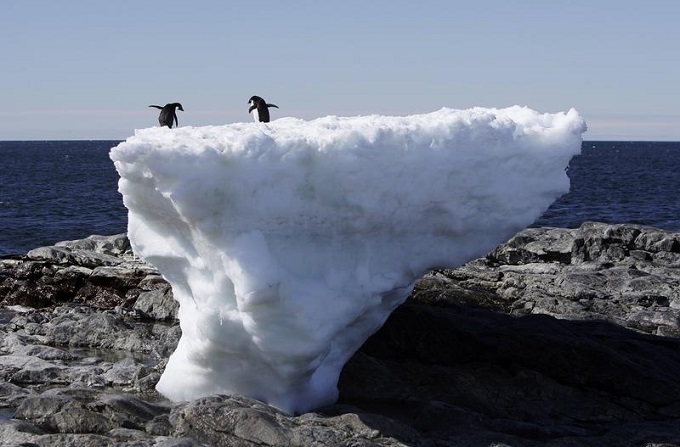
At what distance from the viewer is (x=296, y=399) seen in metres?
13.0

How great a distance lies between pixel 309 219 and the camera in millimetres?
12539

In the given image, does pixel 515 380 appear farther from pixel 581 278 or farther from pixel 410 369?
pixel 581 278

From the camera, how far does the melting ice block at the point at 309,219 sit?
1202 cm

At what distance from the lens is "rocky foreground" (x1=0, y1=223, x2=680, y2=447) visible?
11773 mm

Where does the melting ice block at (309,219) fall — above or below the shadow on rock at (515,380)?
above

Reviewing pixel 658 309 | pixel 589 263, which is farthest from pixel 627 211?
pixel 658 309

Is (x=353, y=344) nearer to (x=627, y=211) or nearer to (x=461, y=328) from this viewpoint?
(x=461, y=328)

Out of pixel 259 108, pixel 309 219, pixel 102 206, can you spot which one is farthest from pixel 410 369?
pixel 102 206

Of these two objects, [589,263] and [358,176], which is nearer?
[358,176]

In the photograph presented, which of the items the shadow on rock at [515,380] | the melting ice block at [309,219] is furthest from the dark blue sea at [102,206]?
the melting ice block at [309,219]

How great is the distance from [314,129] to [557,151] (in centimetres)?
337

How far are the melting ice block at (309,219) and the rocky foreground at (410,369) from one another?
2.49 feet

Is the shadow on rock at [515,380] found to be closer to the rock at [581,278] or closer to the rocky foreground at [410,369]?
the rocky foreground at [410,369]

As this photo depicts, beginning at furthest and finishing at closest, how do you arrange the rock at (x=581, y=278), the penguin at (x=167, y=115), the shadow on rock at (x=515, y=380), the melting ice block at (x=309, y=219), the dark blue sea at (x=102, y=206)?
the dark blue sea at (x=102, y=206) → the penguin at (x=167, y=115) → the rock at (x=581, y=278) → the shadow on rock at (x=515, y=380) → the melting ice block at (x=309, y=219)
